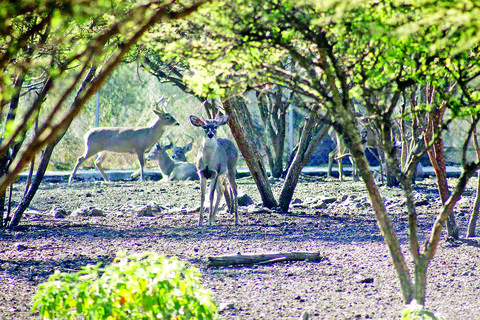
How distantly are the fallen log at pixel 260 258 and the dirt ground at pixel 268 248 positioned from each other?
9 cm

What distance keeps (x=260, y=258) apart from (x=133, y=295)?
3509 millimetres

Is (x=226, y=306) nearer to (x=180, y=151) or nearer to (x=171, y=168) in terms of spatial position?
(x=171, y=168)

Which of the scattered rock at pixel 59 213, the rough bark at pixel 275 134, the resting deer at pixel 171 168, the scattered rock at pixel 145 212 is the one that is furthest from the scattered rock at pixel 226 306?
the resting deer at pixel 171 168

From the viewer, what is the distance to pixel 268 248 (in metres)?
7.64

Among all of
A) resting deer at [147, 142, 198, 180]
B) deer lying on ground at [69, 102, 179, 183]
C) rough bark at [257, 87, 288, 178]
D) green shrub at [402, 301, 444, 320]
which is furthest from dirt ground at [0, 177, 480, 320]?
deer lying on ground at [69, 102, 179, 183]

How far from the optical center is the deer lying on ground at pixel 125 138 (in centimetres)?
1803

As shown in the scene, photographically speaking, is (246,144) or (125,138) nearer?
(246,144)

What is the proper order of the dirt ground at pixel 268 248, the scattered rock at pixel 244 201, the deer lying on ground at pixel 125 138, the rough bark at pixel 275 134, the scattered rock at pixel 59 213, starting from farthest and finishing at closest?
the deer lying on ground at pixel 125 138
the rough bark at pixel 275 134
the scattered rock at pixel 244 201
the scattered rock at pixel 59 213
the dirt ground at pixel 268 248

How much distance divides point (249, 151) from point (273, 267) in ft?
12.1

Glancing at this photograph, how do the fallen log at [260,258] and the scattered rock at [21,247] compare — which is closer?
the fallen log at [260,258]

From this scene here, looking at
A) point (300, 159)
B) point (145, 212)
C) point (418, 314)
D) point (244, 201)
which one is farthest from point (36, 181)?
point (418, 314)

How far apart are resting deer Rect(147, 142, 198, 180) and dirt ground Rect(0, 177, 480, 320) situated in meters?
4.21

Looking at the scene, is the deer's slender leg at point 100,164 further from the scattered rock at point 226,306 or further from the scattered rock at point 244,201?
the scattered rock at point 226,306

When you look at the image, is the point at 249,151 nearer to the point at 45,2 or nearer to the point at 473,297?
the point at 473,297
